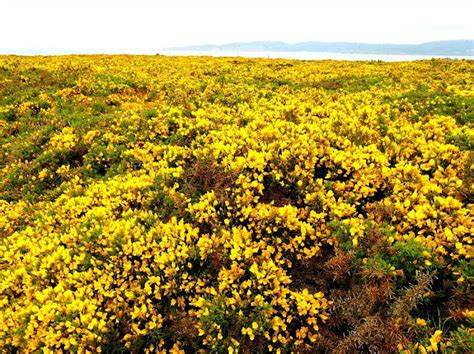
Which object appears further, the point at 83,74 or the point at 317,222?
the point at 83,74

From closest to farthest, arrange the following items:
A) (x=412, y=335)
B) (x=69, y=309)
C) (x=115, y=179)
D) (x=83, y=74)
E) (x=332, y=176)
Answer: (x=412, y=335) → (x=69, y=309) → (x=332, y=176) → (x=115, y=179) → (x=83, y=74)

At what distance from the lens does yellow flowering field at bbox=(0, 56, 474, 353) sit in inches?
213

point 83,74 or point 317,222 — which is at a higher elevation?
point 83,74

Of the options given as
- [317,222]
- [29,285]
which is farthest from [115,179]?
[317,222]

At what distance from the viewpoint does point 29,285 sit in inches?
256

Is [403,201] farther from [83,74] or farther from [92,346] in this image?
[83,74]

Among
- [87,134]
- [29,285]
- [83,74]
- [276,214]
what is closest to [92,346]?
[29,285]

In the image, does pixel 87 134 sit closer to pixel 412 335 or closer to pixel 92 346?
pixel 92 346

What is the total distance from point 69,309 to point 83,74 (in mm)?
20733

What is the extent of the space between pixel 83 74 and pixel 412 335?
2347 centimetres

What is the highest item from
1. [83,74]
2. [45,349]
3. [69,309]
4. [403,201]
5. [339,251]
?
[83,74]

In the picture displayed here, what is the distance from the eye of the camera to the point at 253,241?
6.61 m

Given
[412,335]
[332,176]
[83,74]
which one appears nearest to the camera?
[412,335]

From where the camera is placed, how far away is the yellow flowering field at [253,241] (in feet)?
17.8
